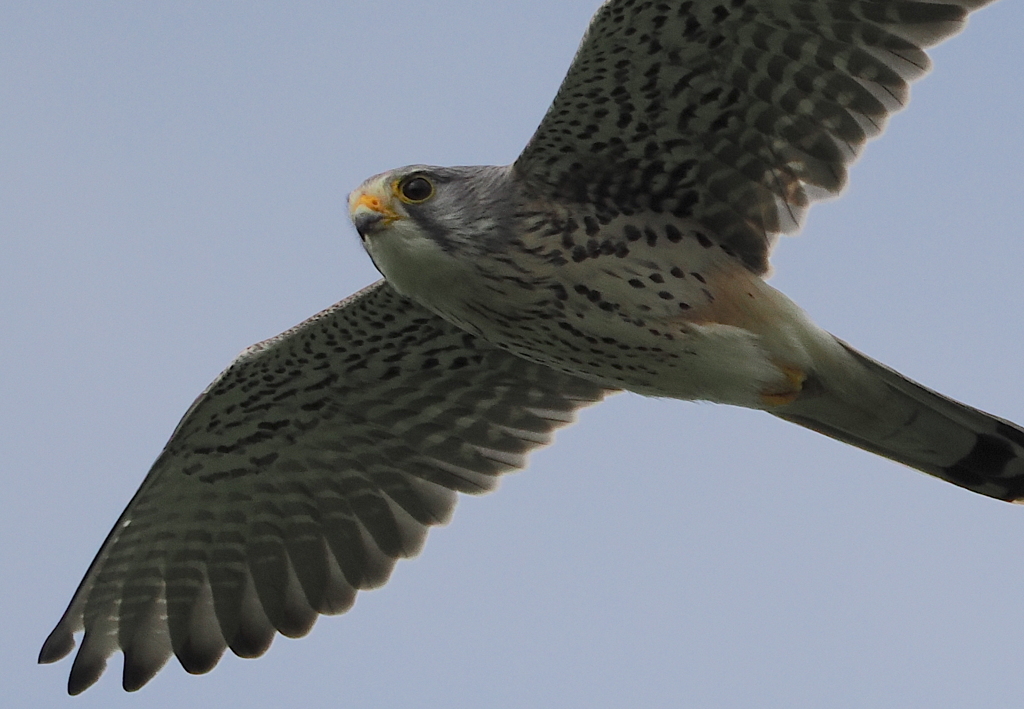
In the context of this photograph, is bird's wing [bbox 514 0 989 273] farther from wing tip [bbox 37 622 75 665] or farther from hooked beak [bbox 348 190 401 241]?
wing tip [bbox 37 622 75 665]

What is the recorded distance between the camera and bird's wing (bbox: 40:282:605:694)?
7352mm

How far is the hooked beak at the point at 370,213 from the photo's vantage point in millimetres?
5691

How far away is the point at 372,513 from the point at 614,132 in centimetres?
266

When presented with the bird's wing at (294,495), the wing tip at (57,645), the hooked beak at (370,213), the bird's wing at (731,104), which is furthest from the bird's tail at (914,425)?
the wing tip at (57,645)

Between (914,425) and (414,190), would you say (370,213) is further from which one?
(914,425)

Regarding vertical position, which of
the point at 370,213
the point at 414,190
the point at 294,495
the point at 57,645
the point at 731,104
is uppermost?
the point at 731,104

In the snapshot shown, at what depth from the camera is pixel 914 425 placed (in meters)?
6.24

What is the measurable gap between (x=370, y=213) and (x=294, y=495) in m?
2.47

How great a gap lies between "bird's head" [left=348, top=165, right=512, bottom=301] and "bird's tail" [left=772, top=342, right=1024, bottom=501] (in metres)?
1.56

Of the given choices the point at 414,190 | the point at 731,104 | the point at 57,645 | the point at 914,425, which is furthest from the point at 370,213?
the point at 57,645

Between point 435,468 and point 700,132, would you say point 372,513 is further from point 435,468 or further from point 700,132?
point 700,132

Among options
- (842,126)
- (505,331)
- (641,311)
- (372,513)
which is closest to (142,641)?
(372,513)

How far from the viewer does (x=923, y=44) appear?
5883mm

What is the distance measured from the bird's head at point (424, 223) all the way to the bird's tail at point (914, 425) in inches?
61.4
